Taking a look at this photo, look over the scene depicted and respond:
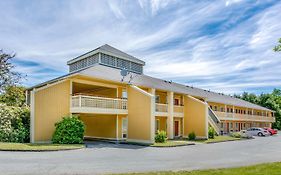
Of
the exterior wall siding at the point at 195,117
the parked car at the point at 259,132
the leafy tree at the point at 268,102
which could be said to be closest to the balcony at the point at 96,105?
the exterior wall siding at the point at 195,117

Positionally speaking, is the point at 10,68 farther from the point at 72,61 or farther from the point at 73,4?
the point at 73,4

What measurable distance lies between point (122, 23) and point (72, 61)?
60.6ft

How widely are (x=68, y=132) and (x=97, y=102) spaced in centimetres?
353

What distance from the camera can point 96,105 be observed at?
20.2 meters

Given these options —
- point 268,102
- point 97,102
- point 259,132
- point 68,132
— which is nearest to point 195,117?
point 97,102

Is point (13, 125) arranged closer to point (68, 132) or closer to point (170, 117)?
point (68, 132)

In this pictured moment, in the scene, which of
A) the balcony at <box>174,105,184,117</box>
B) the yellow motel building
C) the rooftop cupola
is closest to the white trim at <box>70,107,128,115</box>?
the yellow motel building

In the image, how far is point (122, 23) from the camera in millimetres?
14773

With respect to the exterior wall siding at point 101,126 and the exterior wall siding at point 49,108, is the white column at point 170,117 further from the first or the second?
the exterior wall siding at point 49,108

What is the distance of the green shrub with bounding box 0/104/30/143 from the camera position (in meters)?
17.2

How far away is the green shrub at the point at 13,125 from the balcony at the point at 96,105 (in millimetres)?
3211

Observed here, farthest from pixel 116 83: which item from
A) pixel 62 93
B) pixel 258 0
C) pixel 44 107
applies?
pixel 258 0

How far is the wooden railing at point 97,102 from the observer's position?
19.4 m

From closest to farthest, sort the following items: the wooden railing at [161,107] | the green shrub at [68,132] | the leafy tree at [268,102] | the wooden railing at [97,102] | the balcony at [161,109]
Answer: the green shrub at [68,132]
the wooden railing at [97,102]
the balcony at [161,109]
the wooden railing at [161,107]
the leafy tree at [268,102]
